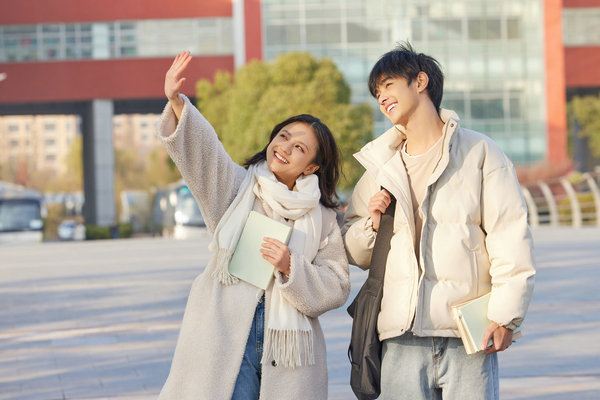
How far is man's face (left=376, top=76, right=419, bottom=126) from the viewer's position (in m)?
3.64

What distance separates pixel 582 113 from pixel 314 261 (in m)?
50.6

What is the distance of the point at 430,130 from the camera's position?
12.0 ft

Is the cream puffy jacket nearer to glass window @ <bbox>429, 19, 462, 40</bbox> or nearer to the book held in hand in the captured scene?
the book held in hand

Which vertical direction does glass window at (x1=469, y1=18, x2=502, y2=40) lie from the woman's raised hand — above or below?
above

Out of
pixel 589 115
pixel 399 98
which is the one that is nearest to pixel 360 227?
pixel 399 98

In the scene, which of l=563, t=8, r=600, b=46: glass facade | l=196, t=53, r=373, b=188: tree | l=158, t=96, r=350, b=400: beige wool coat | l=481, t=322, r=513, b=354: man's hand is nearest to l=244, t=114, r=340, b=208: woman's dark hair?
l=158, t=96, r=350, b=400: beige wool coat

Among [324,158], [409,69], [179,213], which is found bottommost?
[179,213]

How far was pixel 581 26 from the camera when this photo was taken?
167ft

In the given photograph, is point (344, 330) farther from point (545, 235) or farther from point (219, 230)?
point (545, 235)

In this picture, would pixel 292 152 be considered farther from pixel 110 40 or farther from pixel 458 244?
pixel 110 40

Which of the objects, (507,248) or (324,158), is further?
(324,158)

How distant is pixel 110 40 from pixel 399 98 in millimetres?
47891

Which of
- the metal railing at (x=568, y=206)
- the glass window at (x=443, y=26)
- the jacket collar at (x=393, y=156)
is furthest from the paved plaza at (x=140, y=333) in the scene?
the glass window at (x=443, y=26)

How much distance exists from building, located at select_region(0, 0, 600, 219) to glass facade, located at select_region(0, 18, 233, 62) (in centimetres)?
5
